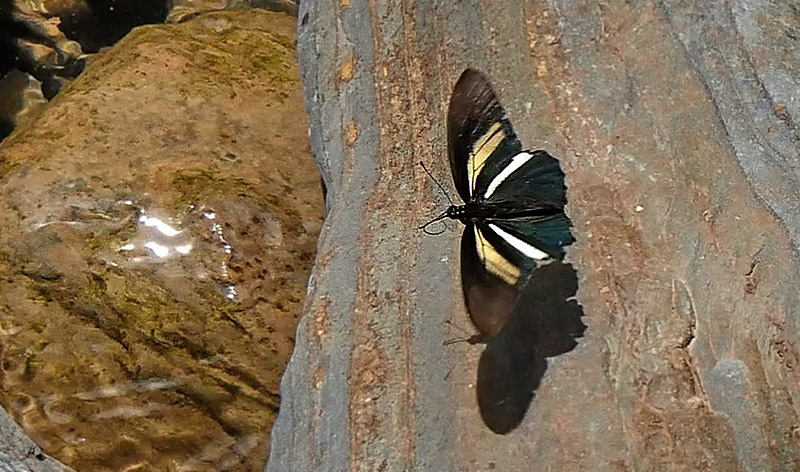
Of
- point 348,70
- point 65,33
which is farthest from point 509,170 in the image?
point 65,33

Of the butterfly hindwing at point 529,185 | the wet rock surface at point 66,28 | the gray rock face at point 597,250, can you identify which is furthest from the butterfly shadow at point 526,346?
the wet rock surface at point 66,28

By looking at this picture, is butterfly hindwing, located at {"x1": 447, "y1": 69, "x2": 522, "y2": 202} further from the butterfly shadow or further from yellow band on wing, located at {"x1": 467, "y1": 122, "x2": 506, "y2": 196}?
the butterfly shadow

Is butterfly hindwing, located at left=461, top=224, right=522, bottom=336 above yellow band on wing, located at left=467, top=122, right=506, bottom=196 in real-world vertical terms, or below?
below

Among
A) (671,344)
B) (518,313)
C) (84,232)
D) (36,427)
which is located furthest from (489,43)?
(36,427)

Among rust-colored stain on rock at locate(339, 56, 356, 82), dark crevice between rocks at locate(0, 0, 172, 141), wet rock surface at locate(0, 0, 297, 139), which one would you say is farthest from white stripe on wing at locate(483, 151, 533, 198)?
dark crevice between rocks at locate(0, 0, 172, 141)

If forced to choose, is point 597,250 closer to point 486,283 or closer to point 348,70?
point 486,283

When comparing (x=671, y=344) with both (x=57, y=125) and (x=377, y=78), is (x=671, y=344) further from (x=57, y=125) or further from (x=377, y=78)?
(x=57, y=125)
